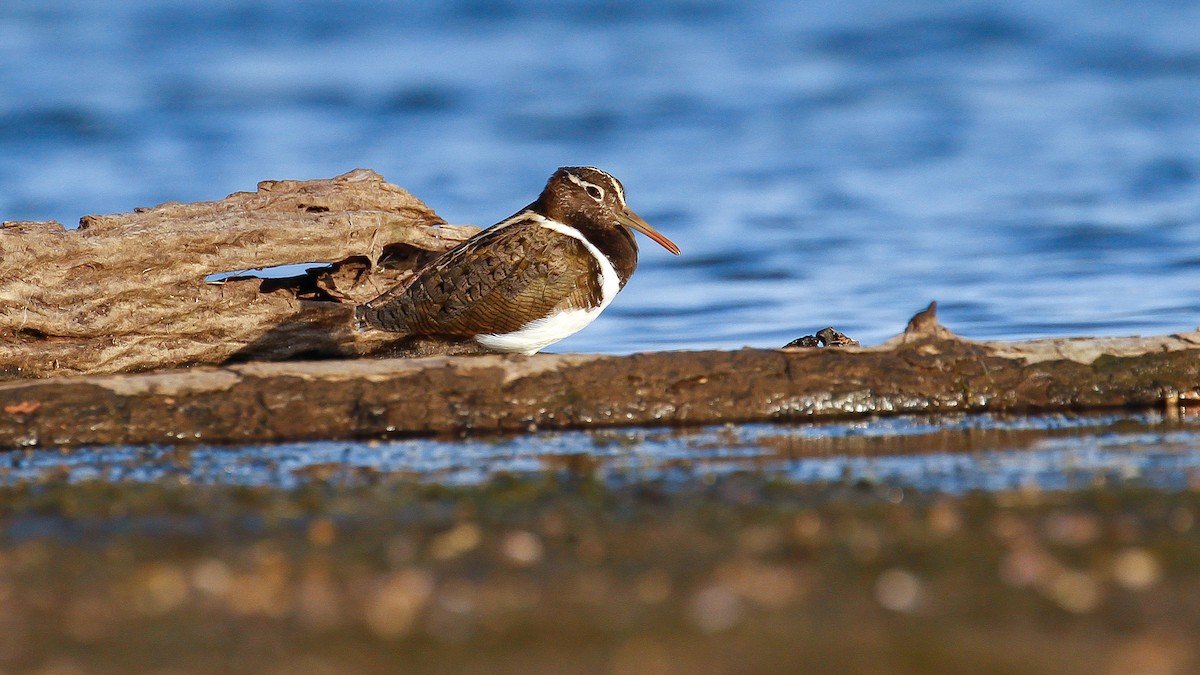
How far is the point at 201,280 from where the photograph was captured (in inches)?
323

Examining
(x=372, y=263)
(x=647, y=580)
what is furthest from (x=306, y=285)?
(x=647, y=580)

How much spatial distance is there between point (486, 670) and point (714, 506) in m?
1.51

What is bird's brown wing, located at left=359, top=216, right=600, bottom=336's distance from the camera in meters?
8.08

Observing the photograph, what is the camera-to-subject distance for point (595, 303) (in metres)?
8.32

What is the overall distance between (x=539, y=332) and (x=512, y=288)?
0.35 meters

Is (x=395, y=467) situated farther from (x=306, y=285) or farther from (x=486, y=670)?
(x=306, y=285)

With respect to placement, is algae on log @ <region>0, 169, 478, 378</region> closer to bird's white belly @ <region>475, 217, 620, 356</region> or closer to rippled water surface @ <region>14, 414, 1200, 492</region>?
bird's white belly @ <region>475, 217, 620, 356</region>

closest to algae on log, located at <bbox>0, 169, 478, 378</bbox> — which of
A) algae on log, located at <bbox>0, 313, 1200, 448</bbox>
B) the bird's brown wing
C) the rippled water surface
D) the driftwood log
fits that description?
the driftwood log

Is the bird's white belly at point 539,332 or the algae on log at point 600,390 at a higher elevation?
the bird's white belly at point 539,332

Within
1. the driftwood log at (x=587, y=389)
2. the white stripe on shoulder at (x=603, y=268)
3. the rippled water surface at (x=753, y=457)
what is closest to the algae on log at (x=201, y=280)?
the driftwood log at (x=587, y=389)

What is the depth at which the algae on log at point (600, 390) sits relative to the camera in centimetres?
632

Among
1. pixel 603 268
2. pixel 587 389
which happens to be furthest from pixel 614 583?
pixel 603 268

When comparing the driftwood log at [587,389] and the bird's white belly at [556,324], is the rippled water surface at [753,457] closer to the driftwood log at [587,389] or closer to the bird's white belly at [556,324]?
the driftwood log at [587,389]

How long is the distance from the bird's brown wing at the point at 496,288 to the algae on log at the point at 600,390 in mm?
1376
